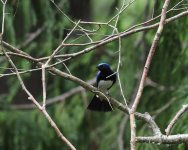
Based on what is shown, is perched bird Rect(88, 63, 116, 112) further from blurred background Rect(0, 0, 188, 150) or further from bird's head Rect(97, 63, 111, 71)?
blurred background Rect(0, 0, 188, 150)

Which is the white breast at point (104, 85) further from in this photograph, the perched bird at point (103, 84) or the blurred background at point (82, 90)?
the blurred background at point (82, 90)

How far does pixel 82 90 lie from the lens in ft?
22.1

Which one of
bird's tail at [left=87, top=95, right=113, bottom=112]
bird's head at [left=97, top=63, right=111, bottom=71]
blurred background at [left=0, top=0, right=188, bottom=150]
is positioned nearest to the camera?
bird's tail at [left=87, top=95, right=113, bottom=112]

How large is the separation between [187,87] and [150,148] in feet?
1.81

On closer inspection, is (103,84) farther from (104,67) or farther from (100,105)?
(100,105)

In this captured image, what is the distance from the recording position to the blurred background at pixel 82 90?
5544mm

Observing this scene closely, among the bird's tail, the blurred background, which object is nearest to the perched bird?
the bird's tail

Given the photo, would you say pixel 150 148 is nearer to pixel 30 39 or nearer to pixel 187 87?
pixel 187 87

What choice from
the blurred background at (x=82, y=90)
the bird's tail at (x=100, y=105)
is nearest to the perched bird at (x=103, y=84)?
the bird's tail at (x=100, y=105)

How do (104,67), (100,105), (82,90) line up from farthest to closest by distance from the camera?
(82,90)
(104,67)
(100,105)

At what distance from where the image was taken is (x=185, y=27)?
15.8 feet

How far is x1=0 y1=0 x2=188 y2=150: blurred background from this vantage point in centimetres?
554

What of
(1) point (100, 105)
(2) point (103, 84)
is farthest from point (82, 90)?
(1) point (100, 105)

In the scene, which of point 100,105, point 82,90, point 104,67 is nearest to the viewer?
point 100,105
